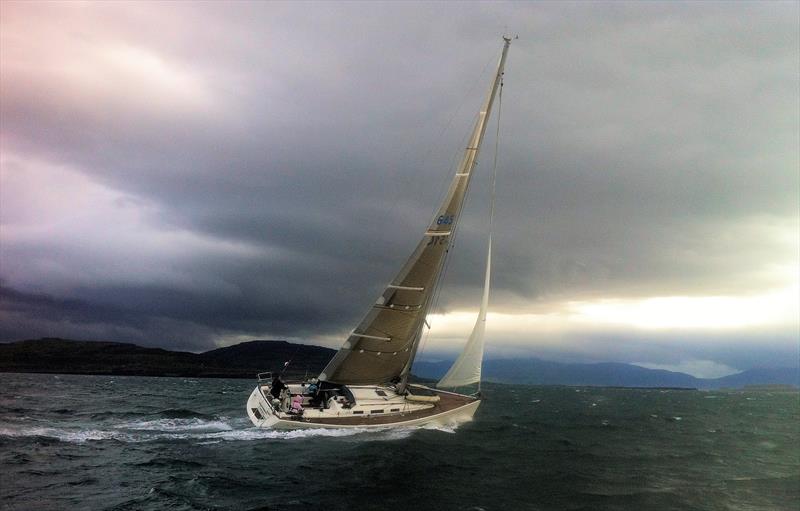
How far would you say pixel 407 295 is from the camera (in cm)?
3169

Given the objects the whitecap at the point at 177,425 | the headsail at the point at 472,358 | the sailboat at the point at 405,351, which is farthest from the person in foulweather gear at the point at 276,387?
the headsail at the point at 472,358

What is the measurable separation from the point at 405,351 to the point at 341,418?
6888mm

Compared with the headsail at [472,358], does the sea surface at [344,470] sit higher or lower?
lower

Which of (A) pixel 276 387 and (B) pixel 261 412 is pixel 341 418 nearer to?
(A) pixel 276 387

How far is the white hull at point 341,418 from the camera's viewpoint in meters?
26.1

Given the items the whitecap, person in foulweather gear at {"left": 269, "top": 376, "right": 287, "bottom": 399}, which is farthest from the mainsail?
the whitecap

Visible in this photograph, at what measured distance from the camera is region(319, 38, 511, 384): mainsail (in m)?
31.3

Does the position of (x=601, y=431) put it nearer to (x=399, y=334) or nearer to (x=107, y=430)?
(x=399, y=334)

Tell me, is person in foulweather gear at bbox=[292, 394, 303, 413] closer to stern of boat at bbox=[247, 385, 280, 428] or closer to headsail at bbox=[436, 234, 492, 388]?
stern of boat at bbox=[247, 385, 280, 428]

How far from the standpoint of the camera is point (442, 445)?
27547mm

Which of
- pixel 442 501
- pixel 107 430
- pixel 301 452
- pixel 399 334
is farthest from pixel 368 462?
pixel 107 430

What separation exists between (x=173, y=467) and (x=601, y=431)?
3485cm

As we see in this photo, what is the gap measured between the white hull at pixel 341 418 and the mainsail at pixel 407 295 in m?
3.57

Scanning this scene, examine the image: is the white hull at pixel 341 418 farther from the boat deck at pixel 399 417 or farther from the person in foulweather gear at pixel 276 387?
the person in foulweather gear at pixel 276 387
